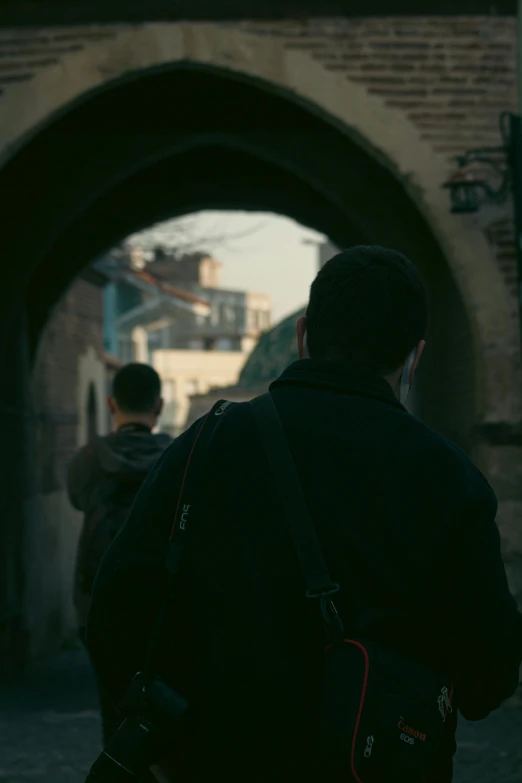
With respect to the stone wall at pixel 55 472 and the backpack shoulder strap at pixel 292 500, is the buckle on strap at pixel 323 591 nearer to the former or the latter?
the backpack shoulder strap at pixel 292 500

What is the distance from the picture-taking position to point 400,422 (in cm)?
197

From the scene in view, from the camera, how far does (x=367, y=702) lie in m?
1.81

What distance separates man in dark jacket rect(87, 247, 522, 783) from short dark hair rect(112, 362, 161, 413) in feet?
8.00

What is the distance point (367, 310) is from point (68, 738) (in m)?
5.30

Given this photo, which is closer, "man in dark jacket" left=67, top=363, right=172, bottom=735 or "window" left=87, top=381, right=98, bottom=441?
"man in dark jacket" left=67, top=363, right=172, bottom=735

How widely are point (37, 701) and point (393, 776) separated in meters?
6.64

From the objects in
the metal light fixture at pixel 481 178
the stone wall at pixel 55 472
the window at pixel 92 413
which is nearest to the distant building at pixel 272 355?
the window at pixel 92 413

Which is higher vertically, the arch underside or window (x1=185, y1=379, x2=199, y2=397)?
the arch underside

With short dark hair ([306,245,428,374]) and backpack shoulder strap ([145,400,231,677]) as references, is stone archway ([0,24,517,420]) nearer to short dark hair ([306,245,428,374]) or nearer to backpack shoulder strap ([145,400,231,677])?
short dark hair ([306,245,428,374])

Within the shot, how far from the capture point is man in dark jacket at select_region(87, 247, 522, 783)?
189 centimetres

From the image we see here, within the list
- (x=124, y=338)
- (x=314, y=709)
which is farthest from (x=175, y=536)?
(x=124, y=338)

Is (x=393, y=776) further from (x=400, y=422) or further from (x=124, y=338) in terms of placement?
(x=124, y=338)

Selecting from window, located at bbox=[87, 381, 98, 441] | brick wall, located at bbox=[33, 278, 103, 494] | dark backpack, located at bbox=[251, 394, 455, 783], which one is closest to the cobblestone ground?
brick wall, located at bbox=[33, 278, 103, 494]

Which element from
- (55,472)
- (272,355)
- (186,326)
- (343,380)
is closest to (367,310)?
(343,380)
